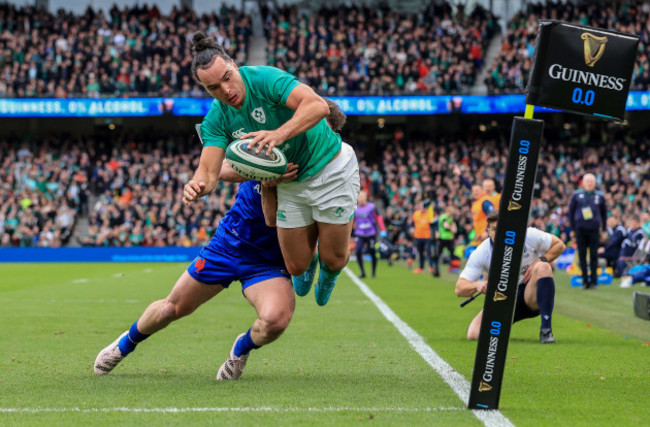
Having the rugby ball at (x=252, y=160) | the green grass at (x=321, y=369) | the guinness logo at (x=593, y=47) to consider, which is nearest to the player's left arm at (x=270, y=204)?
the rugby ball at (x=252, y=160)

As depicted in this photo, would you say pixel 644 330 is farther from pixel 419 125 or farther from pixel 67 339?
pixel 419 125

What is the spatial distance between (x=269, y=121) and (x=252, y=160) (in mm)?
512

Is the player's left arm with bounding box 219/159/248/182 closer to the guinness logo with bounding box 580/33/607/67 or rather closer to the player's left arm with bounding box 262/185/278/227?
the player's left arm with bounding box 262/185/278/227

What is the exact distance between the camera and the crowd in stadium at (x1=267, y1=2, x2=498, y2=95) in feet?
131

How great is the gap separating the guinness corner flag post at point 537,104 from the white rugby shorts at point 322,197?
60.2 inches

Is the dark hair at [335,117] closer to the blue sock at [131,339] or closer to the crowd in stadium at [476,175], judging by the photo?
the blue sock at [131,339]

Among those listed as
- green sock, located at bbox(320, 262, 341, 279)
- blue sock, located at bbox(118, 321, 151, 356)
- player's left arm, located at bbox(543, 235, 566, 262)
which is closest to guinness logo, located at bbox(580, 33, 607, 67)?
green sock, located at bbox(320, 262, 341, 279)

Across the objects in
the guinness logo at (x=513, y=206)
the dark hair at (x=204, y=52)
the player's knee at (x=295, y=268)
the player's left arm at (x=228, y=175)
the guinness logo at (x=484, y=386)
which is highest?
the dark hair at (x=204, y=52)

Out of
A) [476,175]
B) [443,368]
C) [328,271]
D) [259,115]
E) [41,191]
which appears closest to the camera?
[259,115]

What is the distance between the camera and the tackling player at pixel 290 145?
5.43 m

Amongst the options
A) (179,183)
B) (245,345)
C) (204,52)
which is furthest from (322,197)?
(179,183)

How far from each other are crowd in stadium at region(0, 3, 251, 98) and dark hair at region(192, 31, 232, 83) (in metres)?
34.8

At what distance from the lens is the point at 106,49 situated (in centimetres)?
4250

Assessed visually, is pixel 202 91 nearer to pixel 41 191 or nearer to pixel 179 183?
pixel 179 183
